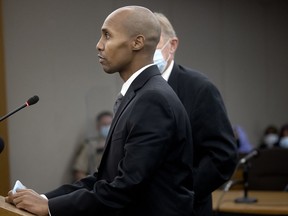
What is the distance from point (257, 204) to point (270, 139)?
3859mm

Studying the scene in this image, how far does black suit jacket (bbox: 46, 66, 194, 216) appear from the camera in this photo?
1.95 m

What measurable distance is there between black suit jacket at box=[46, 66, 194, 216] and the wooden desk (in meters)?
2.79

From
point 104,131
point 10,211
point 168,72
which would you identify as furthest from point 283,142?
point 10,211

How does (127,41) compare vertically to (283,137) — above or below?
above

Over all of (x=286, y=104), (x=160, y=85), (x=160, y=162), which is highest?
(x=160, y=85)

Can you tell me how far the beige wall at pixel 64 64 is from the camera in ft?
21.7

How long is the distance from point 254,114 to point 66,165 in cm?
327

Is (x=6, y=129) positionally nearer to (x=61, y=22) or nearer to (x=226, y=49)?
(x=61, y=22)

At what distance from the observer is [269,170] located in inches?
231

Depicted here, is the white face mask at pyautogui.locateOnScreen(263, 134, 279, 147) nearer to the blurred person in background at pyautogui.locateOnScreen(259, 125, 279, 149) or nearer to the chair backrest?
the blurred person in background at pyautogui.locateOnScreen(259, 125, 279, 149)

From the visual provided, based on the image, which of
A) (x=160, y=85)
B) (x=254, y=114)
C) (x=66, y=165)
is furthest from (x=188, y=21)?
(x=160, y=85)

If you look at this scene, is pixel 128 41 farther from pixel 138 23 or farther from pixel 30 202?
pixel 30 202

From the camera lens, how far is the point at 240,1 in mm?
8977

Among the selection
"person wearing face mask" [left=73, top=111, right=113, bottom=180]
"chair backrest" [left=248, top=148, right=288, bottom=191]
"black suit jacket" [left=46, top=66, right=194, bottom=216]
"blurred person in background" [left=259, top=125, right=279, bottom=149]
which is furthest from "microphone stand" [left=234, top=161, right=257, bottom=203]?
"blurred person in background" [left=259, top=125, right=279, bottom=149]
